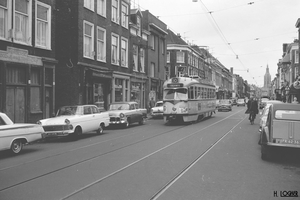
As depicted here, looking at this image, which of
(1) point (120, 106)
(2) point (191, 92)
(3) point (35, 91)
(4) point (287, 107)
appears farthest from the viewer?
(2) point (191, 92)

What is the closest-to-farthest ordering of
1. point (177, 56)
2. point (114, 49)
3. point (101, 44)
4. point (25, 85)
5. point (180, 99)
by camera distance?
point (25, 85)
point (180, 99)
point (101, 44)
point (114, 49)
point (177, 56)

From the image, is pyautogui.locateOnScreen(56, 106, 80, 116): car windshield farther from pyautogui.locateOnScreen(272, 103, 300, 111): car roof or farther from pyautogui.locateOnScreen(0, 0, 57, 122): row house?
pyautogui.locateOnScreen(272, 103, 300, 111): car roof

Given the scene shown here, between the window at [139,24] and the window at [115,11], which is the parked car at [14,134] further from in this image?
the window at [139,24]

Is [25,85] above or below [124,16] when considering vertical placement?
below

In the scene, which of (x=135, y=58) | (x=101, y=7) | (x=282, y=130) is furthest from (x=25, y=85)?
(x=135, y=58)

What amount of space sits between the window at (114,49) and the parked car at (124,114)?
→ 24.8 ft

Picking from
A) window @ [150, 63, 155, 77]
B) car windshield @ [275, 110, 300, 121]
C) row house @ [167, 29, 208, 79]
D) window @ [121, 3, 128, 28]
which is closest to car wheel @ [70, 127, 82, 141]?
car windshield @ [275, 110, 300, 121]

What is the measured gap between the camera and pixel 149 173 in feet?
24.8

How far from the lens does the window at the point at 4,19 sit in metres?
16.7

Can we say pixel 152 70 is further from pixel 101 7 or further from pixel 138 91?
pixel 101 7

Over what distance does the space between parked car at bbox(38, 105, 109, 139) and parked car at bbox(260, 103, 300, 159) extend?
8.14 m

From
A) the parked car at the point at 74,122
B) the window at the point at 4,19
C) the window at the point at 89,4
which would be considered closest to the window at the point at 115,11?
the window at the point at 89,4

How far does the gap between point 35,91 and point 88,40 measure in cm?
706

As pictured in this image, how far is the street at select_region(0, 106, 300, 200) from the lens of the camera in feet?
19.6
